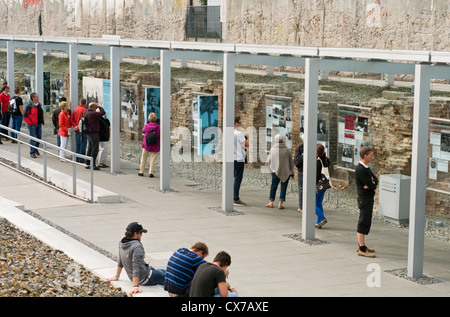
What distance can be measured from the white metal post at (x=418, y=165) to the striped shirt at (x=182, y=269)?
10.7ft

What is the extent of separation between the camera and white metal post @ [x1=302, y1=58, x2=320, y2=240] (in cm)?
1210

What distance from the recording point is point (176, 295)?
8.30 meters

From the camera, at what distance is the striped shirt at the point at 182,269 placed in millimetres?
8180

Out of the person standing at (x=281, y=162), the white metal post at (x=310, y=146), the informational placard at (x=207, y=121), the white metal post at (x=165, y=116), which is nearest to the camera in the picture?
the white metal post at (x=310, y=146)

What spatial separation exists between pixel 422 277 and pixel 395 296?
1.07m

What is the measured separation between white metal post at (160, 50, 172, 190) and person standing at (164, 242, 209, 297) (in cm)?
812

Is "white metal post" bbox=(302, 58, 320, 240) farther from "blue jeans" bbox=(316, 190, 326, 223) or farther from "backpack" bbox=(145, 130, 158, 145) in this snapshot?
"backpack" bbox=(145, 130, 158, 145)

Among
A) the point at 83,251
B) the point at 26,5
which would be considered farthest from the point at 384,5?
the point at 26,5

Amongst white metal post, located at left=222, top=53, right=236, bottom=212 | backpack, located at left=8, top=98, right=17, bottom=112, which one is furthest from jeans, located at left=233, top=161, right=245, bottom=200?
backpack, located at left=8, top=98, right=17, bottom=112

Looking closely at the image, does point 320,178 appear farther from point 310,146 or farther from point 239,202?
point 239,202

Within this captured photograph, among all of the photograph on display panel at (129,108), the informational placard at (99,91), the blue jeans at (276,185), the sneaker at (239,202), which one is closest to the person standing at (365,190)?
the blue jeans at (276,185)

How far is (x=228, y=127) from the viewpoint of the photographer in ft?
47.4

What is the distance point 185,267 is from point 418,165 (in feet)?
11.7

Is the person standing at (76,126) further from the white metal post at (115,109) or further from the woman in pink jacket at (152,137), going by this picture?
the woman in pink jacket at (152,137)
